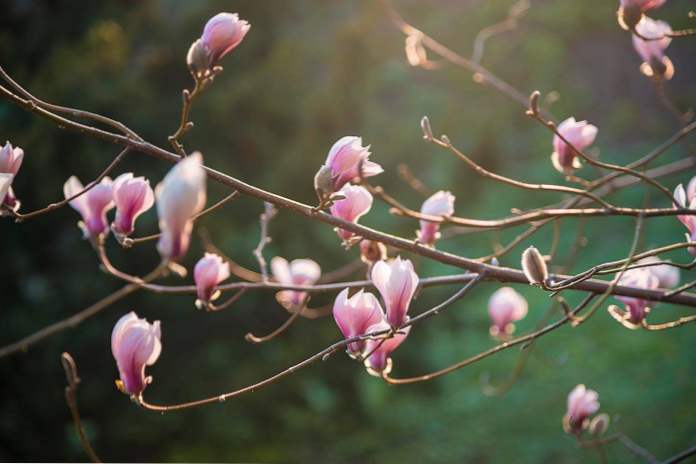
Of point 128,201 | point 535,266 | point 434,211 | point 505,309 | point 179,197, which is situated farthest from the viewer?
point 505,309

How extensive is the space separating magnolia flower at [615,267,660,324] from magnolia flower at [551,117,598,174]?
0.13 metres

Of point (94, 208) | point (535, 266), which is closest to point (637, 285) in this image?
point (535, 266)

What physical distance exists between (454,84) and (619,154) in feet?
2.95

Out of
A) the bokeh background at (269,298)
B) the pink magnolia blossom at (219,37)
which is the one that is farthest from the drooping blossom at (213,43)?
the bokeh background at (269,298)

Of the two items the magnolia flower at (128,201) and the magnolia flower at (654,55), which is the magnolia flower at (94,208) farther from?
the magnolia flower at (654,55)

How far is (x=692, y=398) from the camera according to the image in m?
2.09

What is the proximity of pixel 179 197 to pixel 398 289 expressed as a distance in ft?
0.98

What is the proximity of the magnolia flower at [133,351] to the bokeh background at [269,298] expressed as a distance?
1.35m

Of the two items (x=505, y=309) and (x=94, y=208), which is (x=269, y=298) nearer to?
(x=505, y=309)

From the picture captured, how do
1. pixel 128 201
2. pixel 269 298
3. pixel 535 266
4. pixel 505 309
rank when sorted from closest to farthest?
pixel 535 266 → pixel 128 201 → pixel 505 309 → pixel 269 298

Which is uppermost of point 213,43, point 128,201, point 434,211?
point 213,43

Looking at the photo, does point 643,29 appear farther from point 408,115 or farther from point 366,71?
point 408,115

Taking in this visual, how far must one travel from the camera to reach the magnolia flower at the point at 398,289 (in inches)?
25.0

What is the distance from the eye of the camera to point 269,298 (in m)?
2.62
